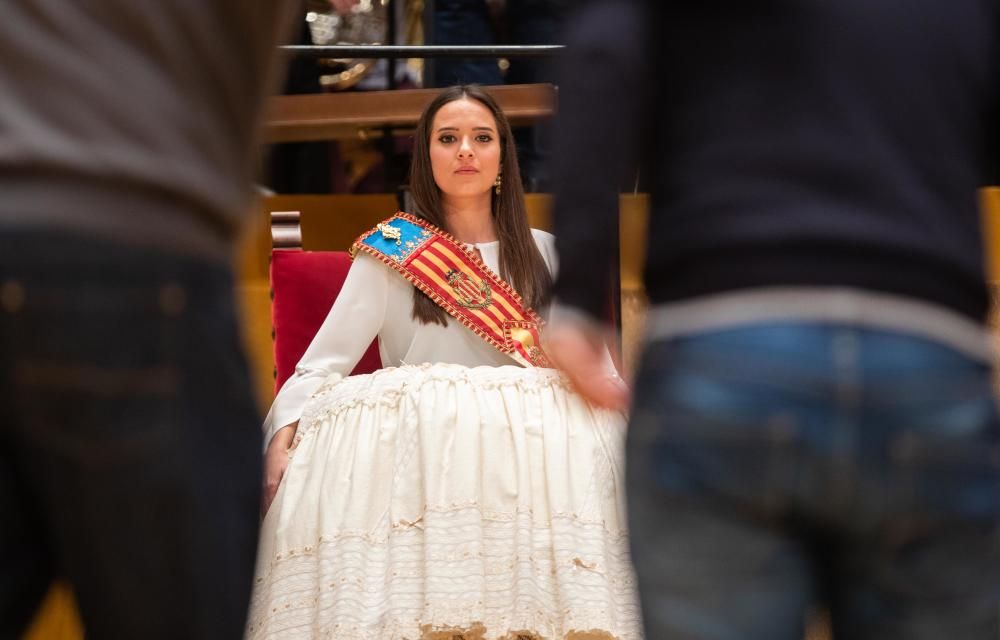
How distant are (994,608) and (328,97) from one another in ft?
10.1

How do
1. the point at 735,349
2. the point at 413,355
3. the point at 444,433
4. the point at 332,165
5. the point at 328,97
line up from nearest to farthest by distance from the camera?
1. the point at 735,349
2. the point at 444,433
3. the point at 413,355
4. the point at 328,97
5. the point at 332,165

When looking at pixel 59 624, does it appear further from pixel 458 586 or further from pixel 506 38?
pixel 506 38

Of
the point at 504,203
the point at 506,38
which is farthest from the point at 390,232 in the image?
the point at 506,38

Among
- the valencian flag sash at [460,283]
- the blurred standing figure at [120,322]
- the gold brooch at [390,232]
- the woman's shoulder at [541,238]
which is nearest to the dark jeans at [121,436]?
the blurred standing figure at [120,322]

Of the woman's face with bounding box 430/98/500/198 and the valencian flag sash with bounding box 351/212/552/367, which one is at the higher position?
the woman's face with bounding box 430/98/500/198

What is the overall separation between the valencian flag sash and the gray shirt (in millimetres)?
1958

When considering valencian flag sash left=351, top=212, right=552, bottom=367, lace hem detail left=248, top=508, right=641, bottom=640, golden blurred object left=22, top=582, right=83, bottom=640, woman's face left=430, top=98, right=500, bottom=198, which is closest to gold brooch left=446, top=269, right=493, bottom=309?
valencian flag sash left=351, top=212, right=552, bottom=367

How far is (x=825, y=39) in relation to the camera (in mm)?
967

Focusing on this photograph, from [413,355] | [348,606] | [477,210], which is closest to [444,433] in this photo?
[348,606]

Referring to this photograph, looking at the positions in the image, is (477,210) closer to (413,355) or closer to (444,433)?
(413,355)

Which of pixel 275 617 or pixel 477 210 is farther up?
pixel 477 210

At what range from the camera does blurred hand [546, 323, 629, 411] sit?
103 centimetres

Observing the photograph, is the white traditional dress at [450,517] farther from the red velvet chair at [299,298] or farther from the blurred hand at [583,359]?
the blurred hand at [583,359]

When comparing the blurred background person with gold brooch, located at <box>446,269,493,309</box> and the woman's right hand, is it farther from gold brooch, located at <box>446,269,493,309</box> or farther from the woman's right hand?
the woman's right hand
